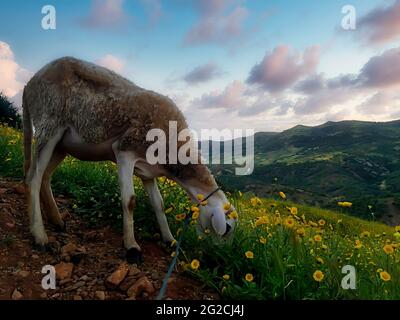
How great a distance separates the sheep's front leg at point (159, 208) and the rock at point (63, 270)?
4.69 ft

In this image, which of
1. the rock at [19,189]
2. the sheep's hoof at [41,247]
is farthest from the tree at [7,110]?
the sheep's hoof at [41,247]

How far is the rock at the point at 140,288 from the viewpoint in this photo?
14.5 ft

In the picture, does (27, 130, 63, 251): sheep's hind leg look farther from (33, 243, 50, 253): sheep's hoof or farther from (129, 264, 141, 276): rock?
(129, 264, 141, 276): rock

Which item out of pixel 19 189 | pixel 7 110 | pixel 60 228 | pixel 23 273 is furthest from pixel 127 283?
pixel 7 110

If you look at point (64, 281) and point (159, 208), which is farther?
point (159, 208)

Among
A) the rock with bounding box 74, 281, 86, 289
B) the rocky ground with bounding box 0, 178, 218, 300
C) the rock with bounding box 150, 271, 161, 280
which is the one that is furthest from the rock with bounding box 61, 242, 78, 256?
the rock with bounding box 150, 271, 161, 280

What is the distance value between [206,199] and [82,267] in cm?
190

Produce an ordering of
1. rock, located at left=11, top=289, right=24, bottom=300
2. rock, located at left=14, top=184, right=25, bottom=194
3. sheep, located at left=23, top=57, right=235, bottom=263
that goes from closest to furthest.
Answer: rock, located at left=11, top=289, right=24, bottom=300
sheep, located at left=23, top=57, right=235, bottom=263
rock, located at left=14, top=184, right=25, bottom=194

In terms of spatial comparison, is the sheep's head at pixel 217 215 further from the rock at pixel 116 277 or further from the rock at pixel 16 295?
the rock at pixel 16 295

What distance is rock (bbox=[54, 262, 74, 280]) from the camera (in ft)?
15.8

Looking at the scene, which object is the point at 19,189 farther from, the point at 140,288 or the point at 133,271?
the point at 140,288

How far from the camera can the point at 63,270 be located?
4902 mm
